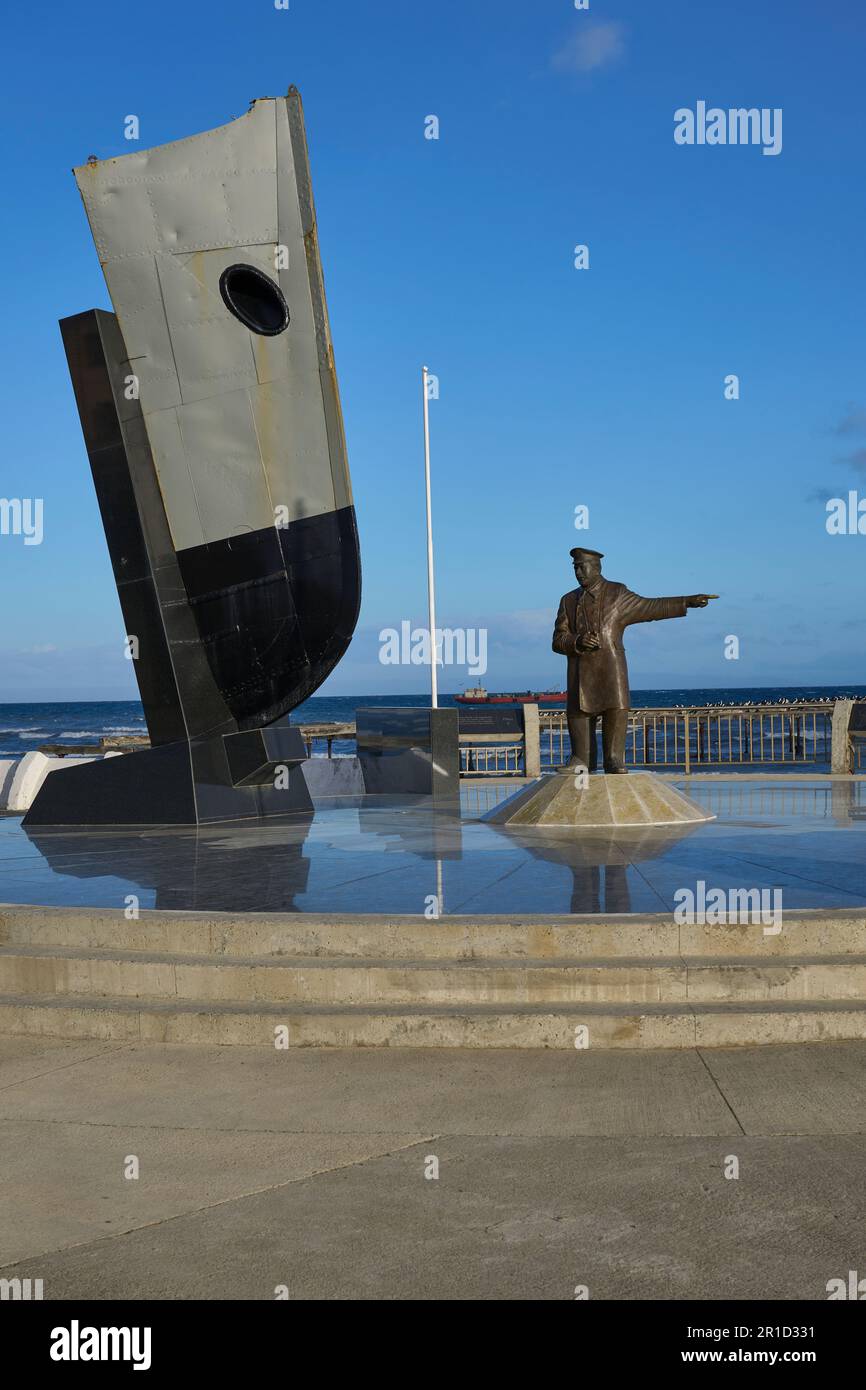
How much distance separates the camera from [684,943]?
607cm

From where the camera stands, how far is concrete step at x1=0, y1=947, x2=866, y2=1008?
19.0 feet

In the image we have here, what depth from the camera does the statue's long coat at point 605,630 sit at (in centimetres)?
1126

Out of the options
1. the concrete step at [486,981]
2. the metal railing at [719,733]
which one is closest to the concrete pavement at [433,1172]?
the concrete step at [486,981]

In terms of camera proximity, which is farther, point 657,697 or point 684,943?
point 657,697

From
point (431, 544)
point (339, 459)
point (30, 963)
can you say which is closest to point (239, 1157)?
point (30, 963)

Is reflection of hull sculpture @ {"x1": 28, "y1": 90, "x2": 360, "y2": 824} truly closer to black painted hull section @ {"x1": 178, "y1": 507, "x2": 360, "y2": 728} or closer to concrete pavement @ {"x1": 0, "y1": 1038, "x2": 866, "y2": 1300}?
black painted hull section @ {"x1": 178, "y1": 507, "x2": 360, "y2": 728}

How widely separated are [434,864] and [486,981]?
2892 millimetres

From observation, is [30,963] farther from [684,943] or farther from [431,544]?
[431,544]

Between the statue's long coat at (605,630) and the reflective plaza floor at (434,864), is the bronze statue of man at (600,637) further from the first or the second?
the reflective plaza floor at (434,864)

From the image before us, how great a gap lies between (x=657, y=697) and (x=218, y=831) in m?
120

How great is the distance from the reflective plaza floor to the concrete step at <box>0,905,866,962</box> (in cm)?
36

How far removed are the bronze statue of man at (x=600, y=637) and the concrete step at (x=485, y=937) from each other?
203 inches

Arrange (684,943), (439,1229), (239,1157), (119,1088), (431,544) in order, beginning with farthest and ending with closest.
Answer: (431,544) < (684,943) < (119,1088) < (239,1157) < (439,1229)

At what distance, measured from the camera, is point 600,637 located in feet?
36.9
